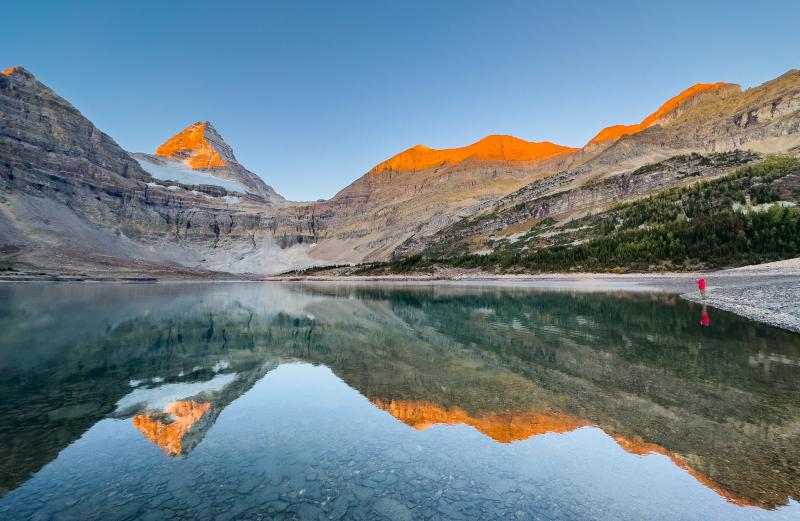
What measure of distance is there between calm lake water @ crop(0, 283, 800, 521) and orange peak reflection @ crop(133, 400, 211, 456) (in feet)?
0.27

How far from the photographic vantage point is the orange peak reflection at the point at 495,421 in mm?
10578

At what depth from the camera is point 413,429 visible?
11016 mm

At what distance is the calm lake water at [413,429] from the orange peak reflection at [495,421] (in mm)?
75

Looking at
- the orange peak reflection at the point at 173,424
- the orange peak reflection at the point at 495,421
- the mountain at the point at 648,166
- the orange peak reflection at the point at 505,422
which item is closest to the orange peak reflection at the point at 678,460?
the orange peak reflection at the point at 505,422

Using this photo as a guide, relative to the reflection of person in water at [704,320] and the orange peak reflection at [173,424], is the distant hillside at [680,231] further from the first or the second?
the orange peak reflection at [173,424]

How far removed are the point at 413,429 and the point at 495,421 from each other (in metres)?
2.44

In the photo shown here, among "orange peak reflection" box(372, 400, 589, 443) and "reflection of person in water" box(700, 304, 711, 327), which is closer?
"orange peak reflection" box(372, 400, 589, 443)

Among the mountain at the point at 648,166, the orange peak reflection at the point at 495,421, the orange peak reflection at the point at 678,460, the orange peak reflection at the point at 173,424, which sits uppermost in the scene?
the mountain at the point at 648,166

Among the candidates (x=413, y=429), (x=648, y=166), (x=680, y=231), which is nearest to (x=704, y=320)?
(x=413, y=429)

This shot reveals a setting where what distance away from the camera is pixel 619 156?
6909 inches

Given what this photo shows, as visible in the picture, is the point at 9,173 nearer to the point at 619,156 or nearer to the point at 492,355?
the point at 492,355

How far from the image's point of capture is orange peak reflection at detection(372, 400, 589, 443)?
1058cm

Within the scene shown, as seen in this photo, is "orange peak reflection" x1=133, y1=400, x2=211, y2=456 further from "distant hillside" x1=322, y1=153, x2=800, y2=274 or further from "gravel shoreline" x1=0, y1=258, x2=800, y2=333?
"distant hillside" x1=322, y1=153, x2=800, y2=274

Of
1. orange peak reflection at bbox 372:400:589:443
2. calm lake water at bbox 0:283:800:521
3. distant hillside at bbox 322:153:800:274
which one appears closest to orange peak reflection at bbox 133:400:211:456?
calm lake water at bbox 0:283:800:521
